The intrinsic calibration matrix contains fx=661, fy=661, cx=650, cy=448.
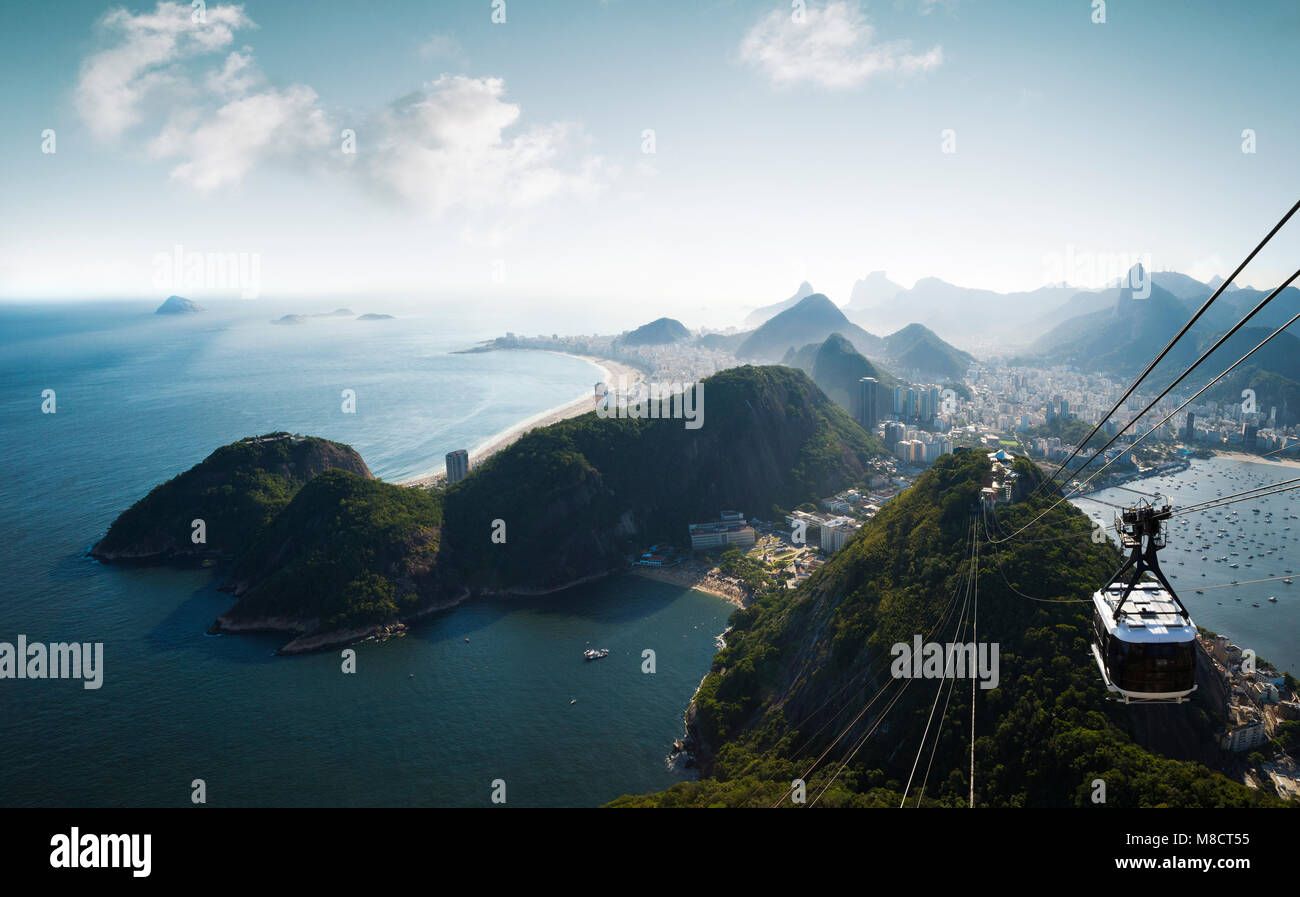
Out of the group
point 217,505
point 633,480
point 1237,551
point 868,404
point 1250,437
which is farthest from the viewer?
point 868,404

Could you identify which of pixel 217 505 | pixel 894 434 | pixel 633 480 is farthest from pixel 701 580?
pixel 894 434

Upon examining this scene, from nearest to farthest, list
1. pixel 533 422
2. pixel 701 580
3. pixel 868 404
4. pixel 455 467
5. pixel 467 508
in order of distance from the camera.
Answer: pixel 701 580
pixel 467 508
pixel 455 467
pixel 868 404
pixel 533 422

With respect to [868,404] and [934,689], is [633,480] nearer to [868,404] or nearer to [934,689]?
[934,689]

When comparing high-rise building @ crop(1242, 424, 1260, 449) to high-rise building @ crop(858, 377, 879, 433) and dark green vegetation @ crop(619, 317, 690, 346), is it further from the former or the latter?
dark green vegetation @ crop(619, 317, 690, 346)

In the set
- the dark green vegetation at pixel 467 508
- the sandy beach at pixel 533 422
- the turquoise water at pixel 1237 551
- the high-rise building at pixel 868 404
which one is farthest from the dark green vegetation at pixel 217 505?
the high-rise building at pixel 868 404

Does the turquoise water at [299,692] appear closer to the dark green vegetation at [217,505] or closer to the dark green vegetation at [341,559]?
the dark green vegetation at [341,559]

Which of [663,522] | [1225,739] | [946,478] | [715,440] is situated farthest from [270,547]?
[1225,739]
